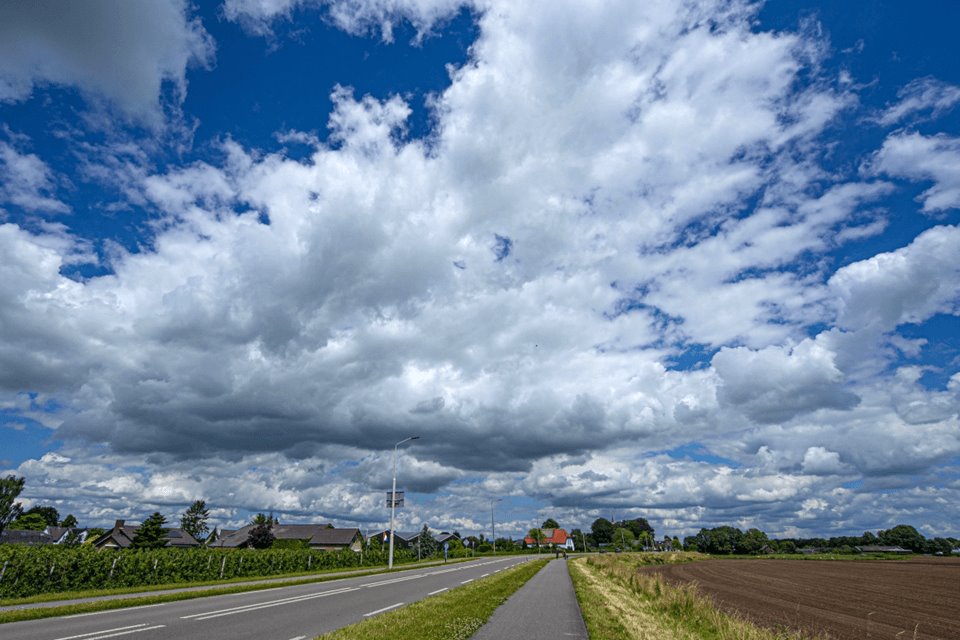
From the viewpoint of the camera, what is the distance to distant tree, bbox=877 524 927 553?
5969 inches

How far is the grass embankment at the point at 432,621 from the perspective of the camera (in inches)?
439

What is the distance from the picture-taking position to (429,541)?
84.4 meters

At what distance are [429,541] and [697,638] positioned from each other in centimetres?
7768

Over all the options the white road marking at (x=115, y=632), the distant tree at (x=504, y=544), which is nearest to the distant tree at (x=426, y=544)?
the distant tree at (x=504, y=544)

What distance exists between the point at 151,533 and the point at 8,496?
164ft

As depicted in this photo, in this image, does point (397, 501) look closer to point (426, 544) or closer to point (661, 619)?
point (661, 619)

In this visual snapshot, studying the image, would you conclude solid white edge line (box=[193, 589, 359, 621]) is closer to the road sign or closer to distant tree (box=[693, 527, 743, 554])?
the road sign

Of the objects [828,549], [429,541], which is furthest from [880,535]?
[429,541]

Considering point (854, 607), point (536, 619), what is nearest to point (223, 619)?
point (536, 619)

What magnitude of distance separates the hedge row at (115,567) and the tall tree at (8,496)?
294 feet

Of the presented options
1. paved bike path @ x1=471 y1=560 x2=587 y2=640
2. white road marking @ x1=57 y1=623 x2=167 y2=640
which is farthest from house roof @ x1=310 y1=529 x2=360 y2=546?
white road marking @ x1=57 y1=623 x2=167 y2=640

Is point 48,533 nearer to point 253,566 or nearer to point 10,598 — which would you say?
point 253,566

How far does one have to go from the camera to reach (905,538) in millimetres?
158125

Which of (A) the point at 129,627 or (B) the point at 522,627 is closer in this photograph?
(A) the point at 129,627
